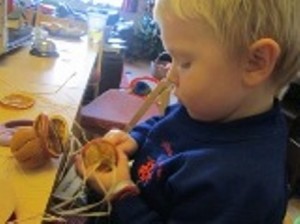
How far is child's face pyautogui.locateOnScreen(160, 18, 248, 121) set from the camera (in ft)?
1.71

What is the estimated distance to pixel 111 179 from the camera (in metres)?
0.61

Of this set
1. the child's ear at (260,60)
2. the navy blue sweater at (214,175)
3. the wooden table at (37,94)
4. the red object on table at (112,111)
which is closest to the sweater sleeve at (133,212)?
the navy blue sweater at (214,175)

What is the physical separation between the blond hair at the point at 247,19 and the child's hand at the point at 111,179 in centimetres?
24

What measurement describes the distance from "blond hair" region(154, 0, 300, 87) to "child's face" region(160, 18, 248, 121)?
1 centimetres

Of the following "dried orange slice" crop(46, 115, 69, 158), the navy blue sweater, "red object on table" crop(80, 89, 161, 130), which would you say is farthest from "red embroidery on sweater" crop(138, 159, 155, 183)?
"red object on table" crop(80, 89, 161, 130)

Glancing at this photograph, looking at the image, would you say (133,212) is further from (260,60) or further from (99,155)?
(260,60)

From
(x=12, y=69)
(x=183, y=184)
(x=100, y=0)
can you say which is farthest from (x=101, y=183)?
(x=100, y=0)

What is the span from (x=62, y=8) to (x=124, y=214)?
1530mm

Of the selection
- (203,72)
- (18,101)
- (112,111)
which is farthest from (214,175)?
(112,111)

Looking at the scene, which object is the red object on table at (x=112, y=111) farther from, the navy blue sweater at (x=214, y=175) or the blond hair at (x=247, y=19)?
the blond hair at (x=247, y=19)

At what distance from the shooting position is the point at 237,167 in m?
0.53

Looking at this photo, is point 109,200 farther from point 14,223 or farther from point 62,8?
point 62,8

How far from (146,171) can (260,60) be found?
25cm

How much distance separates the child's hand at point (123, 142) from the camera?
708mm
